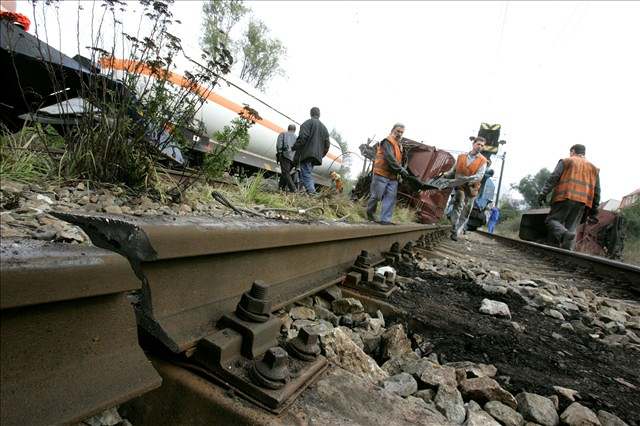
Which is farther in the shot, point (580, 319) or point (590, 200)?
point (590, 200)

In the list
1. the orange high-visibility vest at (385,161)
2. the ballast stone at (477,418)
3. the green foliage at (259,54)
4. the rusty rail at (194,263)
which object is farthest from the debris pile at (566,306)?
the green foliage at (259,54)

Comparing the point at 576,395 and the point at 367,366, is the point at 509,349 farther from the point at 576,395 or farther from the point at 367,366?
the point at 367,366

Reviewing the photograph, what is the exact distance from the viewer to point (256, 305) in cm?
115

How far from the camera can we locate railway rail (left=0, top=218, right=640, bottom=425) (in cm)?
64

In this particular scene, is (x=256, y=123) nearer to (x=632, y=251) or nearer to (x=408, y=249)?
(x=408, y=249)

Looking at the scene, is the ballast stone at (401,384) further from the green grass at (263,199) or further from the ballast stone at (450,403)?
the green grass at (263,199)

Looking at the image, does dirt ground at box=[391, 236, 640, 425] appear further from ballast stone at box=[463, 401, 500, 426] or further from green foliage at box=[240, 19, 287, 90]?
green foliage at box=[240, 19, 287, 90]

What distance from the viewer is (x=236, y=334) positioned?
1.08 meters

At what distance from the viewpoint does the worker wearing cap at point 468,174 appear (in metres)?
8.03

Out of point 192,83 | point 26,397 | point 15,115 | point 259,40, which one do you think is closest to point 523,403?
point 26,397

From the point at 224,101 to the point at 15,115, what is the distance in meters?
5.41

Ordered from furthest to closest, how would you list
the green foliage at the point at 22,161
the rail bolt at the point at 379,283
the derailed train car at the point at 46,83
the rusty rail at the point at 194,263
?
the derailed train car at the point at 46,83
the rail bolt at the point at 379,283
the green foliage at the point at 22,161
the rusty rail at the point at 194,263

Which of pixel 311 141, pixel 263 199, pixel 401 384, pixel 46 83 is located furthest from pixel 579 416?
pixel 311 141

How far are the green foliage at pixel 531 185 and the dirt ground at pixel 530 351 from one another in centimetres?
5335
